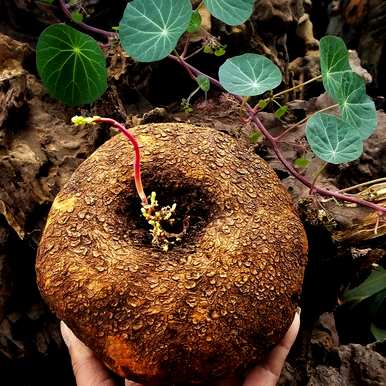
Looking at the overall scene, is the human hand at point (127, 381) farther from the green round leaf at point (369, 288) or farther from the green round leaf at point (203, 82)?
the green round leaf at point (369, 288)

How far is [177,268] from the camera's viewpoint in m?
1.23

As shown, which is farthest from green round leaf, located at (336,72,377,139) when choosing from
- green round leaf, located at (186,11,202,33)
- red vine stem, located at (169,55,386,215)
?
green round leaf, located at (186,11,202,33)

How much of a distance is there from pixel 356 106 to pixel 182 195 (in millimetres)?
609

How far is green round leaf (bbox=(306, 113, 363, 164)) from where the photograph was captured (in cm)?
152

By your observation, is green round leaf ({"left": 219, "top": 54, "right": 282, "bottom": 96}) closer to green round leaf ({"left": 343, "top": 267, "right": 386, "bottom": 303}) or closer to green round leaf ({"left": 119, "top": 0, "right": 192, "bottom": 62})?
green round leaf ({"left": 119, "top": 0, "right": 192, "bottom": 62})

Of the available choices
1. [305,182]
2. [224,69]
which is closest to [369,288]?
[305,182]

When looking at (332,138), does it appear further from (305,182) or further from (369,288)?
(369,288)

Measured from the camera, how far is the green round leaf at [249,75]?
1.54m

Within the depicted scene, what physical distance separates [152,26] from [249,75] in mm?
302

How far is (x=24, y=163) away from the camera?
1638 mm

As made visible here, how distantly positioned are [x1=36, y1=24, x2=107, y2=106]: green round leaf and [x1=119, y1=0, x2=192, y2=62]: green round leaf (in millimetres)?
101

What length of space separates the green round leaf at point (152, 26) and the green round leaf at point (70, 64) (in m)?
0.10

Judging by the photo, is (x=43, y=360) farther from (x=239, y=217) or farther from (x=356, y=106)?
→ (x=356, y=106)

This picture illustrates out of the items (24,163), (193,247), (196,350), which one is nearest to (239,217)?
(193,247)
